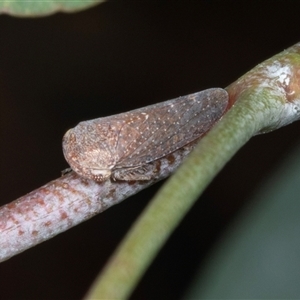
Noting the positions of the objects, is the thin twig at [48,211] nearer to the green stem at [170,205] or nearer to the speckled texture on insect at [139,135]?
the speckled texture on insect at [139,135]

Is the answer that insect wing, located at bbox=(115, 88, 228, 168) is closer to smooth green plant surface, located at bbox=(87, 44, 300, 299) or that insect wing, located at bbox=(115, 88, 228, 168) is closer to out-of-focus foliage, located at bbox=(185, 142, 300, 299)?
smooth green plant surface, located at bbox=(87, 44, 300, 299)

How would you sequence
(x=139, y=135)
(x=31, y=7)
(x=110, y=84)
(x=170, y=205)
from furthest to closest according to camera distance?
(x=110, y=84), (x=139, y=135), (x=31, y=7), (x=170, y=205)

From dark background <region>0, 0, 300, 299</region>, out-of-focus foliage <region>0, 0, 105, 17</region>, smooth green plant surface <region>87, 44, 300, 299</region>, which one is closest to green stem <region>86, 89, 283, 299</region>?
smooth green plant surface <region>87, 44, 300, 299</region>

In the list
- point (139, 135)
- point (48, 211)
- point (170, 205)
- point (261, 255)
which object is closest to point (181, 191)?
point (170, 205)

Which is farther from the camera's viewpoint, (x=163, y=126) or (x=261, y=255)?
(x=163, y=126)

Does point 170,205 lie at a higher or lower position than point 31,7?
lower

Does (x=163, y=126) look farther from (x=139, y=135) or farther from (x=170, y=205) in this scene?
(x=170, y=205)
